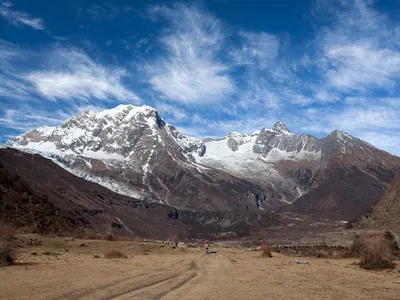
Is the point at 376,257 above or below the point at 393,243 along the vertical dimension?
below

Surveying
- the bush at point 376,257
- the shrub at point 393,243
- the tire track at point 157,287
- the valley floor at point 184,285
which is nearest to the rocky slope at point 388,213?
the shrub at point 393,243

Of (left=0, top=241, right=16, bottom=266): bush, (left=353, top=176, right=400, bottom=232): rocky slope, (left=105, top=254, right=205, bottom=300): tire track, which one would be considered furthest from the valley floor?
(left=353, top=176, right=400, bottom=232): rocky slope

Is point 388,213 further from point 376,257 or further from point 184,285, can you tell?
point 184,285

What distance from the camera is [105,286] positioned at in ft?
65.0

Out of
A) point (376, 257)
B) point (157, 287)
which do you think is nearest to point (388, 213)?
point (376, 257)

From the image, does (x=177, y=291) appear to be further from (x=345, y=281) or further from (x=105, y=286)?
(x=345, y=281)

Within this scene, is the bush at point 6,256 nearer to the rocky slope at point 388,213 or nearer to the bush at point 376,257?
the bush at point 376,257

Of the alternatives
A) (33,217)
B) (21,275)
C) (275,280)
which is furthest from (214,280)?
(33,217)

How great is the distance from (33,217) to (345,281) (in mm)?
58685

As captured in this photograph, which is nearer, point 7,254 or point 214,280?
point 214,280

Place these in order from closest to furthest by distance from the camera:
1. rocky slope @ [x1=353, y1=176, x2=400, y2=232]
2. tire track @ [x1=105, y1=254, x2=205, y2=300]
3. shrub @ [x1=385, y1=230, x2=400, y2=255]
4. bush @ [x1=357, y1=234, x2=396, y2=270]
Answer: tire track @ [x1=105, y1=254, x2=205, y2=300]
bush @ [x1=357, y1=234, x2=396, y2=270]
shrub @ [x1=385, y1=230, x2=400, y2=255]
rocky slope @ [x1=353, y1=176, x2=400, y2=232]

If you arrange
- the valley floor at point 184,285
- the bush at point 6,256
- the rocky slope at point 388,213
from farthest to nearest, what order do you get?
the rocky slope at point 388,213
the bush at point 6,256
the valley floor at point 184,285

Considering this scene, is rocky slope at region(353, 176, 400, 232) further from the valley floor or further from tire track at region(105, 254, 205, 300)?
tire track at region(105, 254, 205, 300)

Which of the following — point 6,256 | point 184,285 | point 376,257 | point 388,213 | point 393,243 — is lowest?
point 184,285
